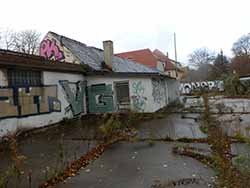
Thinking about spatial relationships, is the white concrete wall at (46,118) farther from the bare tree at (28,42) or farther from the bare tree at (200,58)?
the bare tree at (200,58)

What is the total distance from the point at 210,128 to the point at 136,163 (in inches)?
179

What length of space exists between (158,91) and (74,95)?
6.55m

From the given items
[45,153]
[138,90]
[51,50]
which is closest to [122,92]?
[138,90]

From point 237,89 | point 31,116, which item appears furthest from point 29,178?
point 237,89

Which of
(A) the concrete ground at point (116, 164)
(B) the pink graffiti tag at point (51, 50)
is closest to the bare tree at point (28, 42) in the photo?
(B) the pink graffiti tag at point (51, 50)

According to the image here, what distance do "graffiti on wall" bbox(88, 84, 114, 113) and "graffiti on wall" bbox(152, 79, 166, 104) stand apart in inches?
121

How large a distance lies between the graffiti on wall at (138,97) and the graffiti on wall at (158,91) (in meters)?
1.25

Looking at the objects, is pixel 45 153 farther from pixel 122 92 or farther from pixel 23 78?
pixel 122 92

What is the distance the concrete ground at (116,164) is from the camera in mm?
4930

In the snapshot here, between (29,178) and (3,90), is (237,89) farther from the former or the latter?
(29,178)

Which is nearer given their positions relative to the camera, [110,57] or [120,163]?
[120,163]

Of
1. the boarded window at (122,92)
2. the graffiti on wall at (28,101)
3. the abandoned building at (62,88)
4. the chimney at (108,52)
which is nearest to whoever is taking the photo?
the graffiti on wall at (28,101)

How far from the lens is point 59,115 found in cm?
1281

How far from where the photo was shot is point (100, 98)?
15.7m
